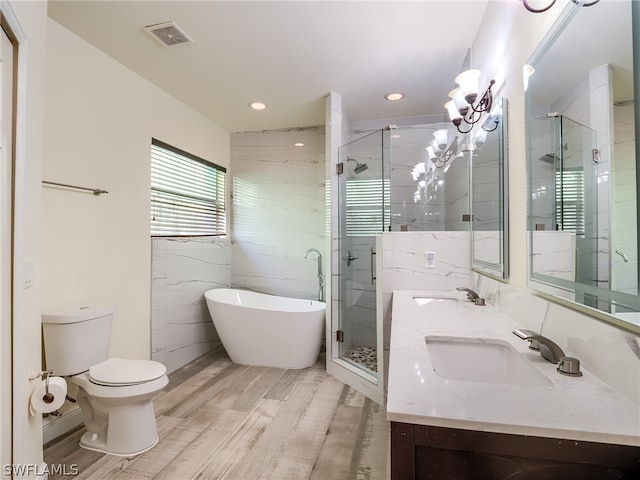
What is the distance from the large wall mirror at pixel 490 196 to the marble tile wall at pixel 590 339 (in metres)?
0.37

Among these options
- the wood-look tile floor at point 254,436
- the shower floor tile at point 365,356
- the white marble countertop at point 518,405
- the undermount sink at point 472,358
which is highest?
the white marble countertop at point 518,405

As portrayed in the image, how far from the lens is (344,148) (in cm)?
315

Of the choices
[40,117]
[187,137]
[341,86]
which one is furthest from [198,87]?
[40,117]

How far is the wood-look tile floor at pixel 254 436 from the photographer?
1729 millimetres

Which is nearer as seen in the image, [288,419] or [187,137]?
[288,419]

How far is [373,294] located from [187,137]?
245 cm

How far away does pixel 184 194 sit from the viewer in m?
3.32

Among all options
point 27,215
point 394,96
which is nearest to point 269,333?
point 27,215

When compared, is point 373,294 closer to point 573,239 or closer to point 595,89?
point 573,239

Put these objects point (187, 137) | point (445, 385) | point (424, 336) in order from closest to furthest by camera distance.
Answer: point (445, 385) < point (424, 336) < point (187, 137)

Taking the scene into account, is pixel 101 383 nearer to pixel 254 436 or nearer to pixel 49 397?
pixel 49 397

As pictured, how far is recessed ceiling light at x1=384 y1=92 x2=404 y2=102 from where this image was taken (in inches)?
120

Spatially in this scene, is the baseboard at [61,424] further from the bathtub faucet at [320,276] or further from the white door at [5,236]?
the bathtub faucet at [320,276]

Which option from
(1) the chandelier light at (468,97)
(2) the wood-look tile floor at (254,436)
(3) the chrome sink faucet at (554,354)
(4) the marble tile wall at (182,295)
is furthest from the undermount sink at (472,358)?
(4) the marble tile wall at (182,295)
